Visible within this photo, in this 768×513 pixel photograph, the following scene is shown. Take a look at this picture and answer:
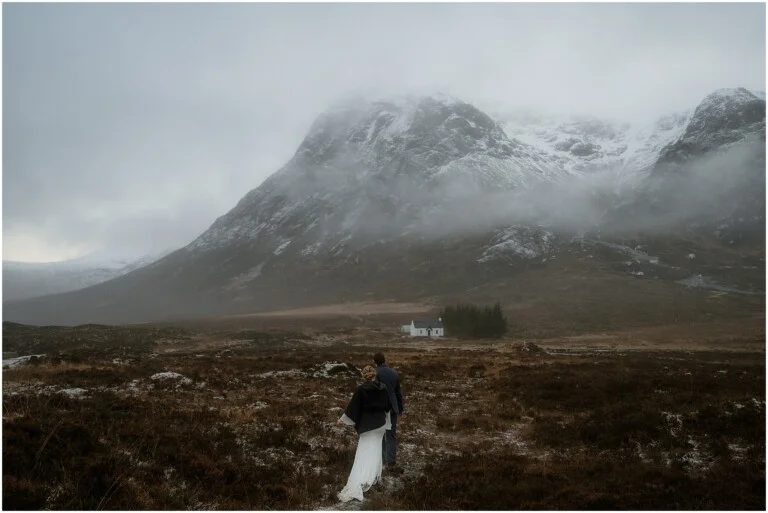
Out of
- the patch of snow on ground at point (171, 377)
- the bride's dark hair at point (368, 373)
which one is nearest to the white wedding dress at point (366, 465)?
the bride's dark hair at point (368, 373)

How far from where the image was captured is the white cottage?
104256 mm

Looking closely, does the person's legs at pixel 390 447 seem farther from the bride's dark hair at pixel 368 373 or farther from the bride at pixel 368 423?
the bride's dark hair at pixel 368 373

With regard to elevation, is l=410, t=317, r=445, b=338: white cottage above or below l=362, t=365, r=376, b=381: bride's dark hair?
below

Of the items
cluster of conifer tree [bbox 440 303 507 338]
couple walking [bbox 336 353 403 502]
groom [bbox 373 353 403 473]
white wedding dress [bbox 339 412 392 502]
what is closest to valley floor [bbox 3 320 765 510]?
white wedding dress [bbox 339 412 392 502]

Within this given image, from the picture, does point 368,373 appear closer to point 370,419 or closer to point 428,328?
point 370,419

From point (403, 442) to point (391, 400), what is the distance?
13.2 feet

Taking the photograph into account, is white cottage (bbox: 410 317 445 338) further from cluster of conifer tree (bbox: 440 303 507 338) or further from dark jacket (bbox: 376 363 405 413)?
dark jacket (bbox: 376 363 405 413)

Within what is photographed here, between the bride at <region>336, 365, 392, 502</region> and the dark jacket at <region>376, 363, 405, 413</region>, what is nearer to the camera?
the bride at <region>336, 365, 392, 502</region>

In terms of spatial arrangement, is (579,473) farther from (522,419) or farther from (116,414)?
(116,414)

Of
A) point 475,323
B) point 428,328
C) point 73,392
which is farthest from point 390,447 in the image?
point 428,328

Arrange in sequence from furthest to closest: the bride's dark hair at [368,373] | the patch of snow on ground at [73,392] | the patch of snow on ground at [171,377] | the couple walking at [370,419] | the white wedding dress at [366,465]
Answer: the patch of snow on ground at [171,377] < the patch of snow on ground at [73,392] < the bride's dark hair at [368,373] < the couple walking at [370,419] < the white wedding dress at [366,465]

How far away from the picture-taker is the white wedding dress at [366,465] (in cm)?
1073

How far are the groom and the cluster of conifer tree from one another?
88.1 meters

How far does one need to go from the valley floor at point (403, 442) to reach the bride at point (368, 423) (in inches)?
24.1
